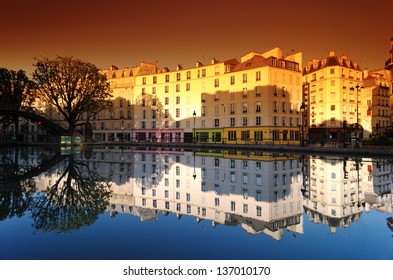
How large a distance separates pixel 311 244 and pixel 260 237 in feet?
3.33

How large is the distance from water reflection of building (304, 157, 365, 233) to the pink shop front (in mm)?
52285

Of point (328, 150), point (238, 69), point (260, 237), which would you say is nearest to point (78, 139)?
point (238, 69)

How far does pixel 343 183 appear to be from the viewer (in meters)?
14.8

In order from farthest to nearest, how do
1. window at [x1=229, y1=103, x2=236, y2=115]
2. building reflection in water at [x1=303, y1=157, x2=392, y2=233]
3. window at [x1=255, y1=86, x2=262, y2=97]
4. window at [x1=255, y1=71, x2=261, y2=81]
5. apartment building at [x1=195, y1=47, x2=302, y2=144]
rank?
window at [x1=229, y1=103, x2=236, y2=115]
window at [x1=255, y1=71, x2=261, y2=81]
window at [x1=255, y1=86, x2=262, y2=97]
apartment building at [x1=195, y1=47, x2=302, y2=144]
building reflection in water at [x1=303, y1=157, x2=392, y2=233]

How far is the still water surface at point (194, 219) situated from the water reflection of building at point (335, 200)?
0.11ft

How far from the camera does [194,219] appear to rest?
8.76 metres

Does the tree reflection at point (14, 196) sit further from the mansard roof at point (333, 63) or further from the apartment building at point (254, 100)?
the mansard roof at point (333, 63)

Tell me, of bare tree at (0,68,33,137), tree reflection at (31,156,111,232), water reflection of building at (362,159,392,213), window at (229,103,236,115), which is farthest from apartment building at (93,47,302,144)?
tree reflection at (31,156,111,232)

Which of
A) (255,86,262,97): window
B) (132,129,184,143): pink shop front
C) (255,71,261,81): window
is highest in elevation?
(255,71,261,81): window

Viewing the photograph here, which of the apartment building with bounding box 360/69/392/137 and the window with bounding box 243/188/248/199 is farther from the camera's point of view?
the apartment building with bounding box 360/69/392/137

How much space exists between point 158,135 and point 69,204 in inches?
2432

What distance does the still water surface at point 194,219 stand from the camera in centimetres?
630

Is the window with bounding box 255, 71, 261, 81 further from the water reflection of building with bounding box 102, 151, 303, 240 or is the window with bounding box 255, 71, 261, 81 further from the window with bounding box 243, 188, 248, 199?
the window with bounding box 243, 188, 248, 199

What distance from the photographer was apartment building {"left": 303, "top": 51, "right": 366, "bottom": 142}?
6656 cm
